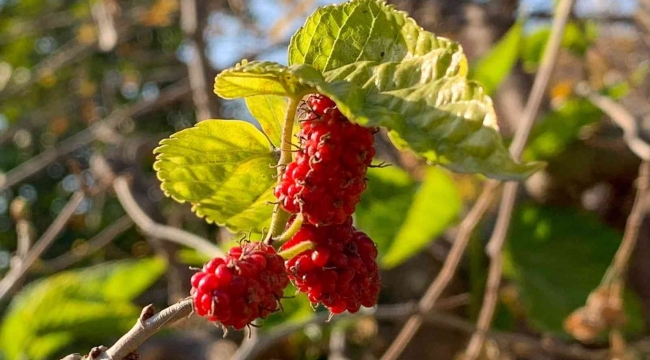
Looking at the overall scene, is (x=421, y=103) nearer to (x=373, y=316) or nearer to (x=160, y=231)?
(x=373, y=316)

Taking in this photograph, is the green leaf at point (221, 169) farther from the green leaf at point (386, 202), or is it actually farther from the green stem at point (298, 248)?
the green leaf at point (386, 202)

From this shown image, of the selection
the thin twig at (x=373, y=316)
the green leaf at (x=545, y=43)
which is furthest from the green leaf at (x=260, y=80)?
the green leaf at (x=545, y=43)

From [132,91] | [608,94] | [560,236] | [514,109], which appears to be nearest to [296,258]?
[608,94]

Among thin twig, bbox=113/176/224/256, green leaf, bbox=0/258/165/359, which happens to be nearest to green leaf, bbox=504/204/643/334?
thin twig, bbox=113/176/224/256

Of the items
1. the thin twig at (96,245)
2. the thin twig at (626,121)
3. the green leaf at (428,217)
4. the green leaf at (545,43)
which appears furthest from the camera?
the thin twig at (96,245)

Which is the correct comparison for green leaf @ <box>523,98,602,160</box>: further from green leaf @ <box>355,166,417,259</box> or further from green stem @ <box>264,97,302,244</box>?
green stem @ <box>264,97,302,244</box>

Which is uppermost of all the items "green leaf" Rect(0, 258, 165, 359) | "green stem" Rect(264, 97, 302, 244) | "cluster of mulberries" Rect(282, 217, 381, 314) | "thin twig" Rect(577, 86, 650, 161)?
"green stem" Rect(264, 97, 302, 244)

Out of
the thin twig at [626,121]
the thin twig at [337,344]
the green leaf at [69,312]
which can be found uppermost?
the thin twig at [626,121]
